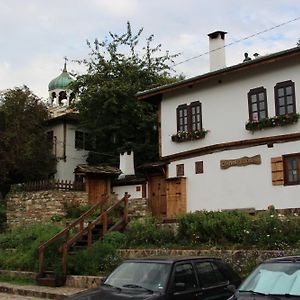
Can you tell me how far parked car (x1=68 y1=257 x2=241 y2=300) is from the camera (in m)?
8.20

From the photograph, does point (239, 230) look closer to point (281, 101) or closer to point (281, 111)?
point (281, 111)

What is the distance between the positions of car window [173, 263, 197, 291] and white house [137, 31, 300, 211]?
1198cm

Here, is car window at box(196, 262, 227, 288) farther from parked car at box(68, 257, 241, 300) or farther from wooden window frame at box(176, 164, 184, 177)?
wooden window frame at box(176, 164, 184, 177)

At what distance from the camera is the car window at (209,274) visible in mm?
8938

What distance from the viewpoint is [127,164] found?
30.3 m

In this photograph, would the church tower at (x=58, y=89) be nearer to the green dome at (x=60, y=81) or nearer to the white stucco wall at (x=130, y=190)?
the green dome at (x=60, y=81)

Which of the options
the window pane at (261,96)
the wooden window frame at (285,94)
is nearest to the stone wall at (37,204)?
the window pane at (261,96)

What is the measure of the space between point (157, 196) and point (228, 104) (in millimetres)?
6980

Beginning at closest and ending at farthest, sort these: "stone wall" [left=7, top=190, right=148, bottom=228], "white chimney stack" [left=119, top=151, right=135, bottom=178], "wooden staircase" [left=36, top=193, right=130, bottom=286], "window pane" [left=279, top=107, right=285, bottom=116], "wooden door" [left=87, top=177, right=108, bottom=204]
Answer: "wooden staircase" [left=36, top=193, right=130, bottom=286] < "window pane" [left=279, top=107, right=285, bottom=116] < "stone wall" [left=7, top=190, right=148, bottom=228] < "wooden door" [left=87, top=177, right=108, bottom=204] < "white chimney stack" [left=119, top=151, right=135, bottom=178]

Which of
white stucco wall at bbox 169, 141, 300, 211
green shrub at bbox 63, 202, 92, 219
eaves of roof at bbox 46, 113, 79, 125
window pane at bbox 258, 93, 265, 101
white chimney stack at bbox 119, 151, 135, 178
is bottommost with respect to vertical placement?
green shrub at bbox 63, 202, 92, 219

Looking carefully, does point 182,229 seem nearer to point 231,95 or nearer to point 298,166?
point 298,166

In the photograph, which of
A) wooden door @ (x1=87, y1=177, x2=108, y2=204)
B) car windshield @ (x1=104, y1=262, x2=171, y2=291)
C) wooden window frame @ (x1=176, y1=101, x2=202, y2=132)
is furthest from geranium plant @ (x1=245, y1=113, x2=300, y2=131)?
car windshield @ (x1=104, y1=262, x2=171, y2=291)

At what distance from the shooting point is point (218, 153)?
2255 cm

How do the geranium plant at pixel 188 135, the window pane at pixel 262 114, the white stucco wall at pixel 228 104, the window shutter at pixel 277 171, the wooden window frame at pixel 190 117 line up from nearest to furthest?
the window shutter at pixel 277 171, the white stucco wall at pixel 228 104, the window pane at pixel 262 114, the geranium plant at pixel 188 135, the wooden window frame at pixel 190 117
